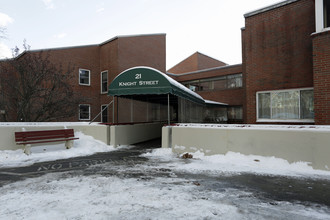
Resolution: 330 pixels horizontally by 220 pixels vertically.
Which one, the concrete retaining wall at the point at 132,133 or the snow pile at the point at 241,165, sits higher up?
the concrete retaining wall at the point at 132,133

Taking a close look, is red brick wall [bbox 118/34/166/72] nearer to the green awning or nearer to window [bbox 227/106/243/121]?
the green awning

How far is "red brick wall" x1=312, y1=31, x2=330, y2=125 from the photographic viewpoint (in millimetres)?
7699

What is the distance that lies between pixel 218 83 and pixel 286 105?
13022mm

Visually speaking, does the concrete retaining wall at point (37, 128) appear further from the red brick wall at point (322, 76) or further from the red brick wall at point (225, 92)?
the red brick wall at point (225, 92)

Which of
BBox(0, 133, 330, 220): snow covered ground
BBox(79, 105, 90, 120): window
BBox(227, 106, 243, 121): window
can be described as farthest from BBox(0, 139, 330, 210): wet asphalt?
BBox(227, 106, 243, 121): window

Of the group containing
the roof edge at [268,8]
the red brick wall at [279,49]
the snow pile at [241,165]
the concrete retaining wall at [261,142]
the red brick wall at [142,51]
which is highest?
the red brick wall at [142,51]

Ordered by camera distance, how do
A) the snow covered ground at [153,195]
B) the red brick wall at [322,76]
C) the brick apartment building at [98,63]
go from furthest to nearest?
the brick apartment building at [98,63], the red brick wall at [322,76], the snow covered ground at [153,195]

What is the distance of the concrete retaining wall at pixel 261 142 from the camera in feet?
19.0

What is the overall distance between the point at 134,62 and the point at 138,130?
9595 millimetres

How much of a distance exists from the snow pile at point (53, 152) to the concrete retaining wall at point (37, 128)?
0.27 meters

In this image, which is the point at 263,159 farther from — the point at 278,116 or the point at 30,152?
the point at 30,152

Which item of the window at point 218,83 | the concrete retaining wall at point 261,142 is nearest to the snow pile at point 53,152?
the concrete retaining wall at point 261,142

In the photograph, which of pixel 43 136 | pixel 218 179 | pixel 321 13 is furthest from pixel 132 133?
pixel 321 13

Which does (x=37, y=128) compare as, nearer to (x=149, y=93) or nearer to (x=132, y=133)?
(x=132, y=133)
